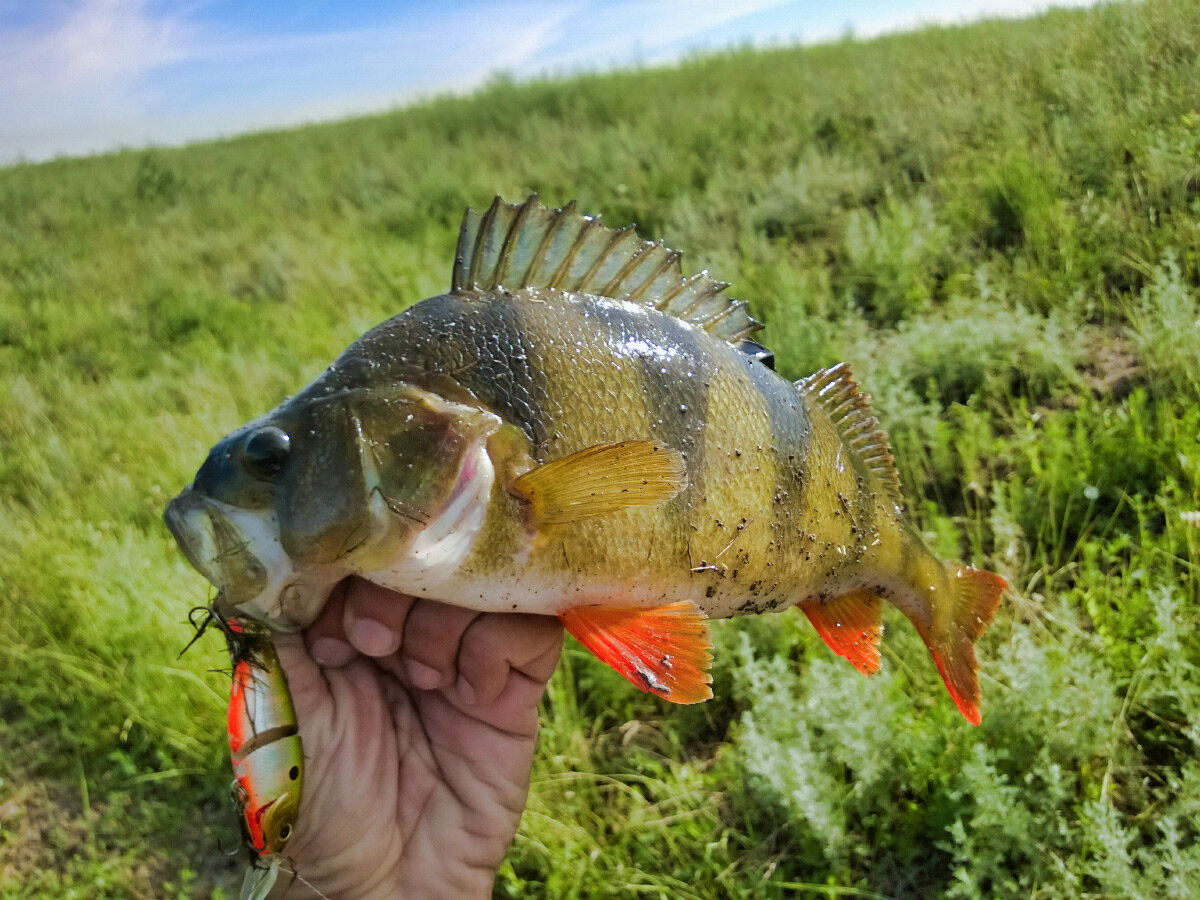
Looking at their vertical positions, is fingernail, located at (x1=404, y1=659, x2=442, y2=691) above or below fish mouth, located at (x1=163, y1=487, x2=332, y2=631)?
below

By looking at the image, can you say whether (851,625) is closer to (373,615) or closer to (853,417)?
(853,417)

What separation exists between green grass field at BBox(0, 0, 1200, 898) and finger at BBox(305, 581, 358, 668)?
50.4 inches

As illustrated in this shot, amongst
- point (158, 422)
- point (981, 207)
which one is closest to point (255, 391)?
point (158, 422)

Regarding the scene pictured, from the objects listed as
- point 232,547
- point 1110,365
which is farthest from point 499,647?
point 1110,365

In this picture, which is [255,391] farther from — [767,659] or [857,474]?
[857,474]

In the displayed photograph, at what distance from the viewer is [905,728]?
102 inches

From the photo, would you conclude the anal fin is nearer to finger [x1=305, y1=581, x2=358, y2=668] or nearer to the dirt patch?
finger [x1=305, y1=581, x2=358, y2=668]

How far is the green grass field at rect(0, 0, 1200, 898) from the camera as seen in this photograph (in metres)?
2.47

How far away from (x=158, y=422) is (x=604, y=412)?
496 centimetres

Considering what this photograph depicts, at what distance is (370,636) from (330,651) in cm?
21


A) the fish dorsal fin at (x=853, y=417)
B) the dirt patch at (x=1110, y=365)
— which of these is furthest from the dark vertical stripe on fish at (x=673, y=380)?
the dirt patch at (x=1110, y=365)

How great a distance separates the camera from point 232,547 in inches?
50.3

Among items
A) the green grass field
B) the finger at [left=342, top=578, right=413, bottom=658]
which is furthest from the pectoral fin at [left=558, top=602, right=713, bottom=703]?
the green grass field

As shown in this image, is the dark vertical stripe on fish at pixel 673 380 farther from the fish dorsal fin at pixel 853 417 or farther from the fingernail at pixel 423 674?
the fingernail at pixel 423 674
